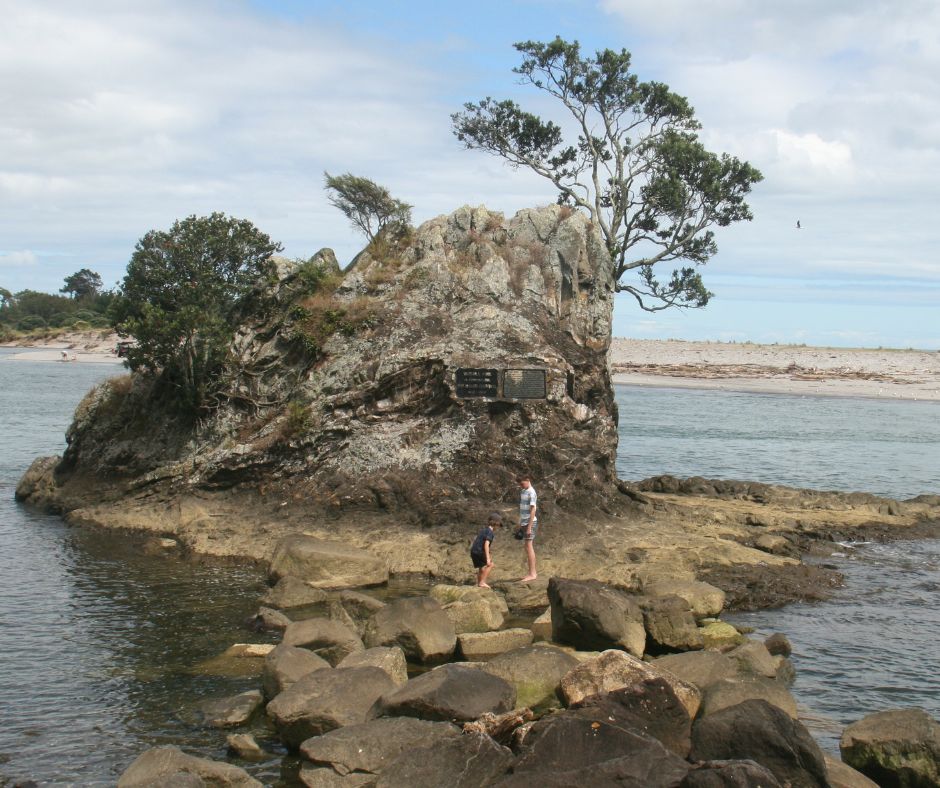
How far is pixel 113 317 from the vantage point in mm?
29594

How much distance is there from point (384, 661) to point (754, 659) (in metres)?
6.57

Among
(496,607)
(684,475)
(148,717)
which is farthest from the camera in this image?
(684,475)

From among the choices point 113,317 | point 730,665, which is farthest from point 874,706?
point 113,317

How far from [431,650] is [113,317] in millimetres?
17695

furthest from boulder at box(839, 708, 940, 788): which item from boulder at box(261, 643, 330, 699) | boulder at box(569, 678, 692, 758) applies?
boulder at box(261, 643, 330, 699)

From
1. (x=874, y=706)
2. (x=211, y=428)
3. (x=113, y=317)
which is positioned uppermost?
(x=113, y=317)

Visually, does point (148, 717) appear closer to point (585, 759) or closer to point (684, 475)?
point (585, 759)

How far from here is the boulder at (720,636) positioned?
18.5m

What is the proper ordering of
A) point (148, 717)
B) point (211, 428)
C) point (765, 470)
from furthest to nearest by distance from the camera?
1. point (765, 470)
2. point (211, 428)
3. point (148, 717)

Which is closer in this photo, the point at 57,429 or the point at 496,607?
the point at 496,607

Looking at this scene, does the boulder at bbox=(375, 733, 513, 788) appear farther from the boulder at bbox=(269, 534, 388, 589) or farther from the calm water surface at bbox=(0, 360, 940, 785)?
the boulder at bbox=(269, 534, 388, 589)

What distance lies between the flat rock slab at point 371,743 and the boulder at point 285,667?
2.03 m

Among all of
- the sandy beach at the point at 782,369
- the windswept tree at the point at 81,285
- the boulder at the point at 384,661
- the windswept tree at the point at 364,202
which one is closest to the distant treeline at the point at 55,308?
the windswept tree at the point at 81,285

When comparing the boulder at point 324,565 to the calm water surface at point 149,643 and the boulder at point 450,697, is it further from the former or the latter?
the boulder at point 450,697
